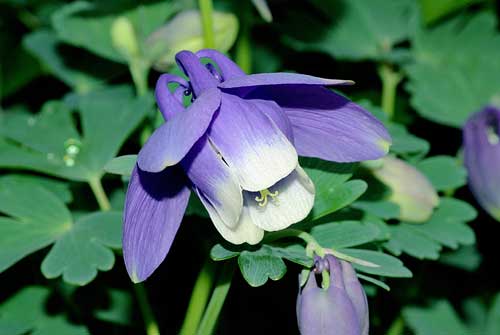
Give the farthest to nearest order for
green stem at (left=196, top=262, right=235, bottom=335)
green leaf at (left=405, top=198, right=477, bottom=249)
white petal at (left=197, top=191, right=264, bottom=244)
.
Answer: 1. green leaf at (left=405, top=198, right=477, bottom=249)
2. green stem at (left=196, top=262, right=235, bottom=335)
3. white petal at (left=197, top=191, right=264, bottom=244)

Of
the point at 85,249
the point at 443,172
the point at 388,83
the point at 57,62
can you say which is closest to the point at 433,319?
the point at 443,172

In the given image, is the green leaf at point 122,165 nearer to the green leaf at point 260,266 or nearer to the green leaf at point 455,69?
the green leaf at point 260,266

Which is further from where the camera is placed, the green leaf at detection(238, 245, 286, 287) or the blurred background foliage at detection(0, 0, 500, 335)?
the blurred background foliage at detection(0, 0, 500, 335)

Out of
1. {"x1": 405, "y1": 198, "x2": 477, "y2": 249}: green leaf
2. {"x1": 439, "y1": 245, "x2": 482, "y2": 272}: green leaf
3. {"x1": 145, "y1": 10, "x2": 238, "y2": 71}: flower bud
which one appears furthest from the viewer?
{"x1": 439, "y1": 245, "x2": 482, "y2": 272}: green leaf

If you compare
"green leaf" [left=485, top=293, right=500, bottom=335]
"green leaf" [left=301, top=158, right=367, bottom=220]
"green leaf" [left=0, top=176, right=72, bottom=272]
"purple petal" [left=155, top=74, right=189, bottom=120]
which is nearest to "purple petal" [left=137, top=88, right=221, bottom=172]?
"purple petal" [left=155, top=74, right=189, bottom=120]

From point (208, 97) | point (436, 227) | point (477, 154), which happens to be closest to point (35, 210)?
point (208, 97)

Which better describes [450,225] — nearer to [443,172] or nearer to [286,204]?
[443,172]

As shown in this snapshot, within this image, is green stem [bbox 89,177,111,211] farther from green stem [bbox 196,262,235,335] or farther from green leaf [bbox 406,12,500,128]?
green leaf [bbox 406,12,500,128]
